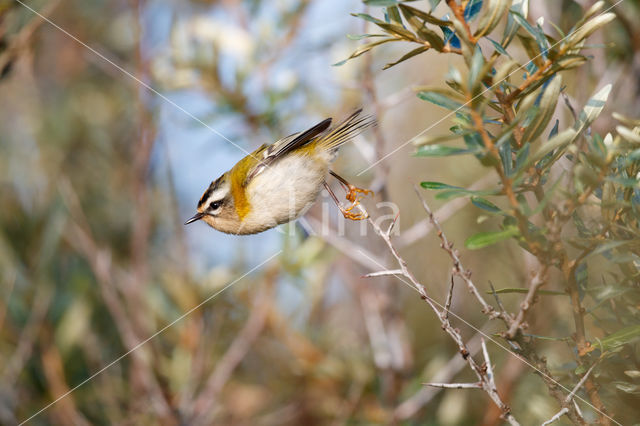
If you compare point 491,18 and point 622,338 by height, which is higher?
point 491,18

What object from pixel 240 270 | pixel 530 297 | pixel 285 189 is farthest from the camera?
pixel 240 270

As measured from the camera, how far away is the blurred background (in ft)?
3.32

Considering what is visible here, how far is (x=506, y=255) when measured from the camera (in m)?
1.20

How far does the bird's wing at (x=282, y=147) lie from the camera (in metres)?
0.85

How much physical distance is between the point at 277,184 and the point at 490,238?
0.59 m

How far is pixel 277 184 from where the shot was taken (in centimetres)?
93

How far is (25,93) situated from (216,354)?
93 centimetres

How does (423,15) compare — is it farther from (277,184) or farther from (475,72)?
(277,184)

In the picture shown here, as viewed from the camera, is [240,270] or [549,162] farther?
[240,270]

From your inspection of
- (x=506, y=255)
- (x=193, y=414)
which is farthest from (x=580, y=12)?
(x=193, y=414)

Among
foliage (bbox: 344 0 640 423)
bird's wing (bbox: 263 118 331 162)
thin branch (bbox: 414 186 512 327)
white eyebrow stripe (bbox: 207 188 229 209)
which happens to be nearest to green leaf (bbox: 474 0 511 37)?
foliage (bbox: 344 0 640 423)

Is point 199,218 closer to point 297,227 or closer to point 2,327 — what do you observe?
point 297,227

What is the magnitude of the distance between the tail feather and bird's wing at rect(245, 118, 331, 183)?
0.05 m

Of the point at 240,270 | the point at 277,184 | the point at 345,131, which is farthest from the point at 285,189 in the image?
the point at 240,270
